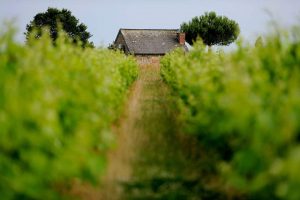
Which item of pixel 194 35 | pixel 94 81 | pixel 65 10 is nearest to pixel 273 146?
pixel 94 81

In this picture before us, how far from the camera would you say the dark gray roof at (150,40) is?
2179 inches

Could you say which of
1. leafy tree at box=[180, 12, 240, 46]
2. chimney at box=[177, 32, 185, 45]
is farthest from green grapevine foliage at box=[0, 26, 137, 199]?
leafy tree at box=[180, 12, 240, 46]

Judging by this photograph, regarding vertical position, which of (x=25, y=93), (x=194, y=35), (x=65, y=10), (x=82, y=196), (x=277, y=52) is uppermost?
(x=65, y=10)

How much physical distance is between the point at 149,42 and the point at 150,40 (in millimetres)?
606

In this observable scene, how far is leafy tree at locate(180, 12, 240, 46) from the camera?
60.1 meters

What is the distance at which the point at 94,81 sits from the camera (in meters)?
9.45

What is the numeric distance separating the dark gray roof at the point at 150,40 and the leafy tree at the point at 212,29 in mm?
2109

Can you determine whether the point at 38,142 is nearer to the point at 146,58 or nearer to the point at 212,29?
the point at 146,58

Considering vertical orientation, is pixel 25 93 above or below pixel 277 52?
below

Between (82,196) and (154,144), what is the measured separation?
12.0ft

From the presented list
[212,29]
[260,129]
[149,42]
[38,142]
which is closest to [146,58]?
[149,42]

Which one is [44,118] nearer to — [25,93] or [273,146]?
[25,93]

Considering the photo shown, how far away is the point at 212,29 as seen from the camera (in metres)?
60.4

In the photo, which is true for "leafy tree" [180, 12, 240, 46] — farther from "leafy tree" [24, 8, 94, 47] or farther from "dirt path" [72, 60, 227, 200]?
"dirt path" [72, 60, 227, 200]
